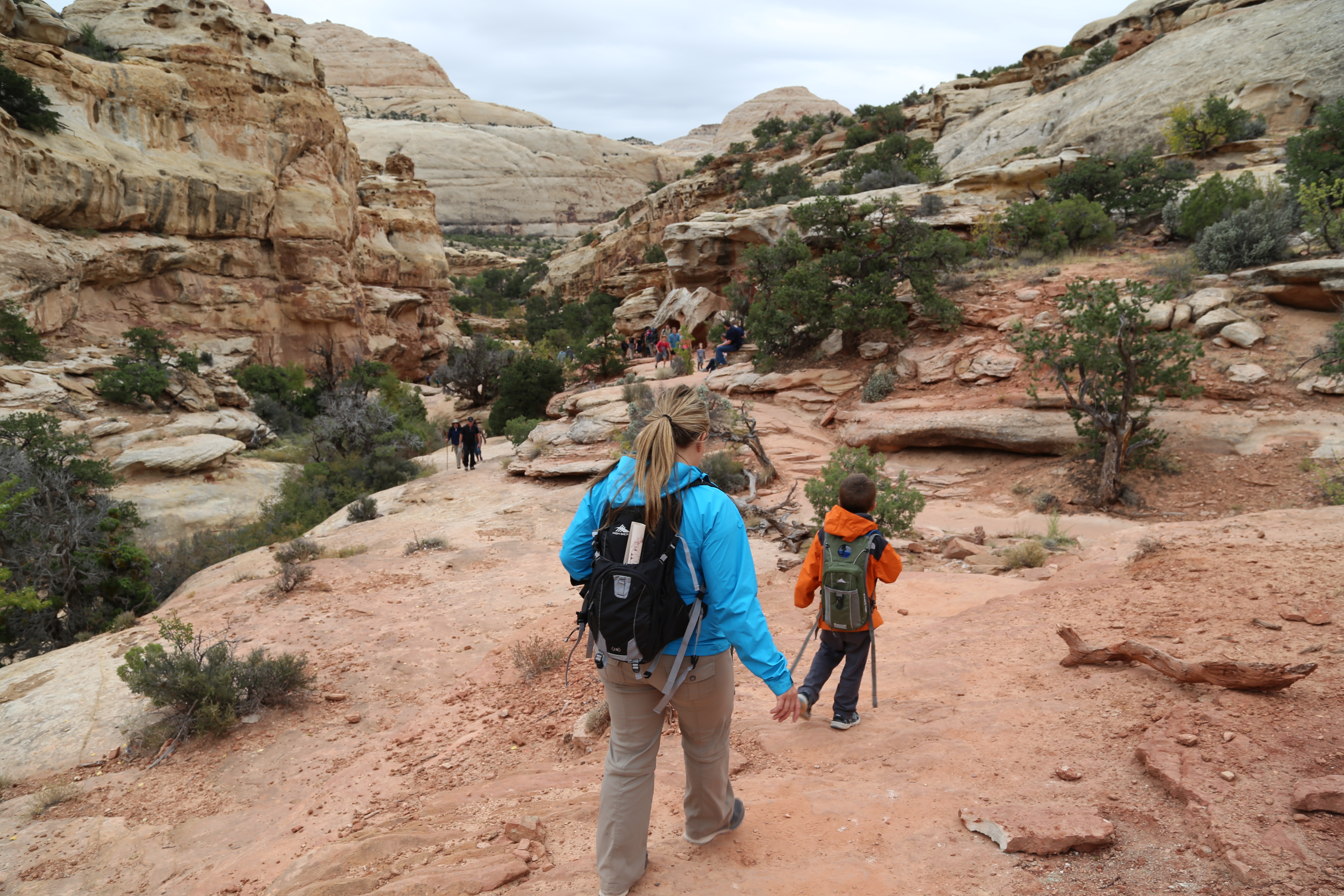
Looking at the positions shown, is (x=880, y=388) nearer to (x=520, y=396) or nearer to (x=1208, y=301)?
(x=1208, y=301)

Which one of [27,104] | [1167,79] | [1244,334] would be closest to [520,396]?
[27,104]

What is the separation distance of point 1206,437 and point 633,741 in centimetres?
1101

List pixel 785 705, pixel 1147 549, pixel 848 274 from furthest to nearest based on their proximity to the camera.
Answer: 1. pixel 848 274
2. pixel 1147 549
3. pixel 785 705

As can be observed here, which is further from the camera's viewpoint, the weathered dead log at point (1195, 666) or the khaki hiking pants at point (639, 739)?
the weathered dead log at point (1195, 666)

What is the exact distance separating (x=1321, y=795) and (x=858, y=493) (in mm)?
1891

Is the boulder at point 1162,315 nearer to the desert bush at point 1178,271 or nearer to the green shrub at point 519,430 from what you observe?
the desert bush at point 1178,271

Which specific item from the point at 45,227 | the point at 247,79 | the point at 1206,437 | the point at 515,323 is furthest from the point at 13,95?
the point at 1206,437

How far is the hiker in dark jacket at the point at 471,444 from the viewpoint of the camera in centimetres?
1536

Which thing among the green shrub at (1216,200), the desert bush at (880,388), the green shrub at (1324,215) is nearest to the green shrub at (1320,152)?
the green shrub at (1216,200)

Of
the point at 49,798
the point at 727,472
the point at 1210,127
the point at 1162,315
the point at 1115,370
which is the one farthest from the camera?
the point at 1210,127

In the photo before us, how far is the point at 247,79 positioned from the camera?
86.3ft

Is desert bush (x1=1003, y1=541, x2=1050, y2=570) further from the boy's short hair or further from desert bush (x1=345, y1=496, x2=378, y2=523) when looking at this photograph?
desert bush (x1=345, y1=496, x2=378, y2=523)

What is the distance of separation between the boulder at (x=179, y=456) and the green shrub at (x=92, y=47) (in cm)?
1757

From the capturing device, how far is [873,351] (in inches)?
606
